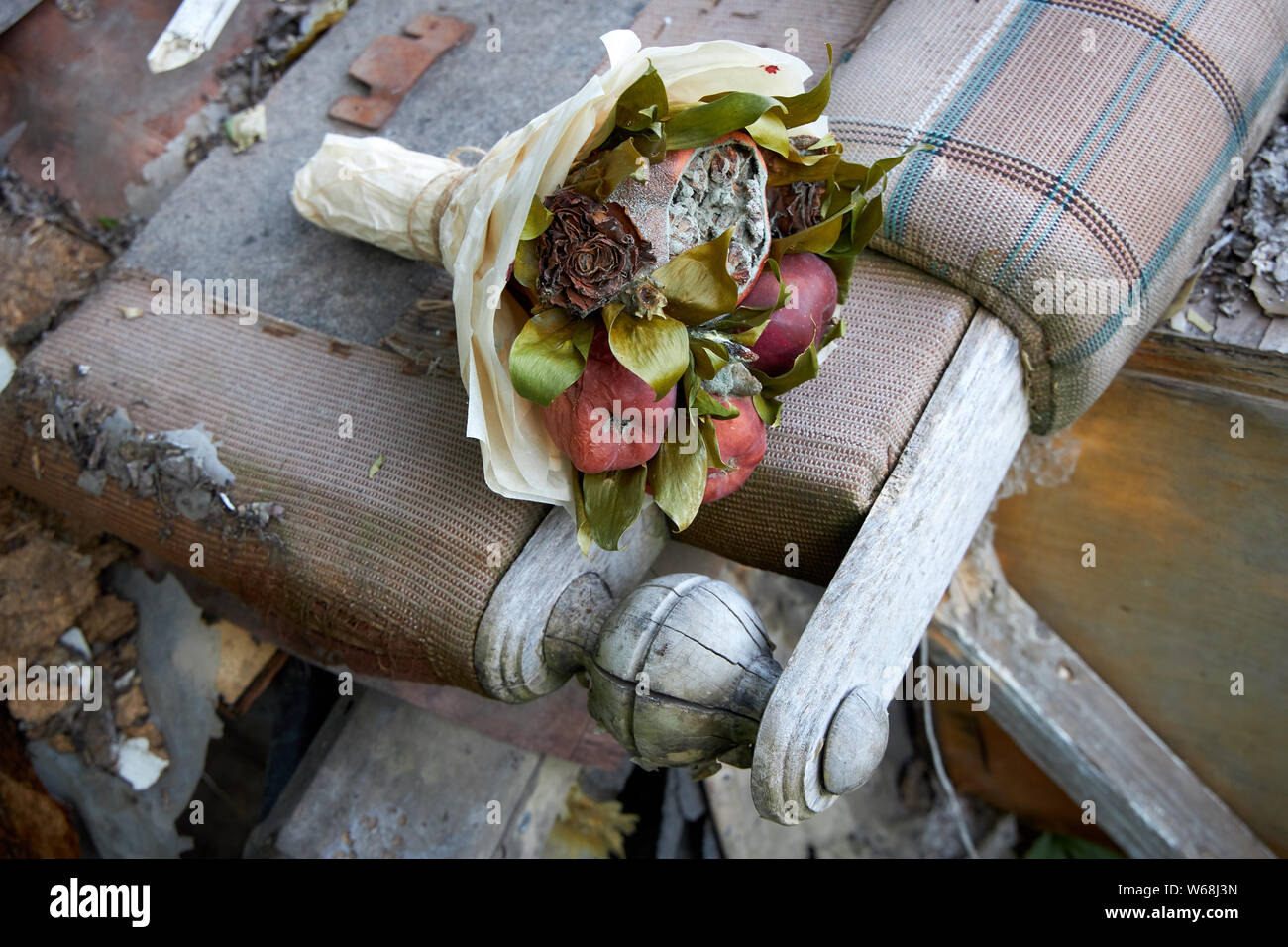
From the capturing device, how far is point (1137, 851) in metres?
2.10

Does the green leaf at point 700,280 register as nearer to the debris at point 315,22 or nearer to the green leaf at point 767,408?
the green leaf at point 767,408

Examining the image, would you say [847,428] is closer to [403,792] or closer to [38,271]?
[403,792]

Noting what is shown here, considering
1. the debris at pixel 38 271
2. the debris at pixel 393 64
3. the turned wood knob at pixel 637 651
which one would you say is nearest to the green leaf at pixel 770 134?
the turned wood knob at pixel 637 651

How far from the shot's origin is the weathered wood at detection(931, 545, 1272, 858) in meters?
2.02

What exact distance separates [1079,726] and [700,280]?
5.06ft

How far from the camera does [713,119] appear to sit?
995 mm

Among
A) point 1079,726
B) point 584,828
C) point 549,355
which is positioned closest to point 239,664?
point 584,828

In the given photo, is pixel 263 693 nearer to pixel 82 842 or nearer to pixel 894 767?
pixel 82 842

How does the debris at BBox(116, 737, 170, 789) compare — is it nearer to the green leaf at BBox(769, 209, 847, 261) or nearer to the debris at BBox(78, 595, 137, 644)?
the debris at BBox(78, 595, 137, 644)

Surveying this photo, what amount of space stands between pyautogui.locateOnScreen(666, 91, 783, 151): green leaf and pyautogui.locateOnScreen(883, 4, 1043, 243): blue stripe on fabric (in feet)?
1.32

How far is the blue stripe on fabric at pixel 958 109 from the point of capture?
4.42 ft

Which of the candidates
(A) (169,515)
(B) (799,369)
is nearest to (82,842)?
(A) (169,515)

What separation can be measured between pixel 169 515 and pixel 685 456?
86 cm

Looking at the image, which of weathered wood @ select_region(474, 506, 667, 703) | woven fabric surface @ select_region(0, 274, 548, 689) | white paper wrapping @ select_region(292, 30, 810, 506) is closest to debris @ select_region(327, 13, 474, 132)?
woven fabric surface @ select_region(0, 274, 548, 689)
